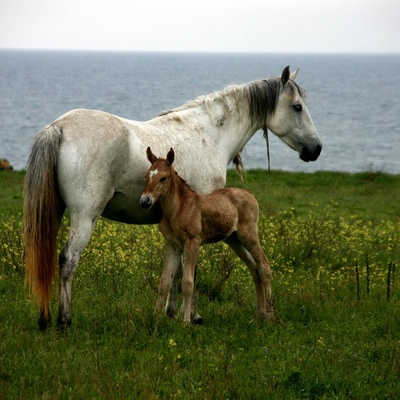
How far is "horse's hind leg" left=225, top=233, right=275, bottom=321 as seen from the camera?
7.98 metres

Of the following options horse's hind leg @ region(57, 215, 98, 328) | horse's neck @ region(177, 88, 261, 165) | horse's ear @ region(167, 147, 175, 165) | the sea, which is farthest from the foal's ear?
the sea

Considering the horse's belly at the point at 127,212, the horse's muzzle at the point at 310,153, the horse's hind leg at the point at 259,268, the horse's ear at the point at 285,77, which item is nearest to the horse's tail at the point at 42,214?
the horse's belly at the point at 127,212

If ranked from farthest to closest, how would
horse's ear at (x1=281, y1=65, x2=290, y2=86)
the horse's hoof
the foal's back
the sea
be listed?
the sea, horse's ear at (x1=281, y1=65, x2=290, y2=86), the foal's back, the horse's hoof

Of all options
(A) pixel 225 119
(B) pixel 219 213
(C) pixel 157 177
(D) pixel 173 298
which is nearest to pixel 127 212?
(C) pixel 157 177

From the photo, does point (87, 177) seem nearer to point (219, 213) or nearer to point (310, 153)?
point (219, 213)

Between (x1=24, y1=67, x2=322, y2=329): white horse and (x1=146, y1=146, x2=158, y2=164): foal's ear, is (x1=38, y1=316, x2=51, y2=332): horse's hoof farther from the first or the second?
(x1=146, y1=146, x2=158, y2=164): foal's ear

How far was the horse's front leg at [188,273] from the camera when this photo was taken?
7.43 m

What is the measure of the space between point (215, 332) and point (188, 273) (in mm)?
616

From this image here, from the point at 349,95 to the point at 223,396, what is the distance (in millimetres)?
110033

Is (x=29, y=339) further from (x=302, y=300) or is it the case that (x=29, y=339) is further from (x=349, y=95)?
(x=349, y=95)

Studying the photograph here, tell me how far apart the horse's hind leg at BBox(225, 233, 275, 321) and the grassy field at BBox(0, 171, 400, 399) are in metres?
0.16

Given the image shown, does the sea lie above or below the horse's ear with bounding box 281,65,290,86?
below

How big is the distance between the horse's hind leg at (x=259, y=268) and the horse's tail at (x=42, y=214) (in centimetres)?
199

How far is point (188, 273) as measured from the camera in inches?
294
